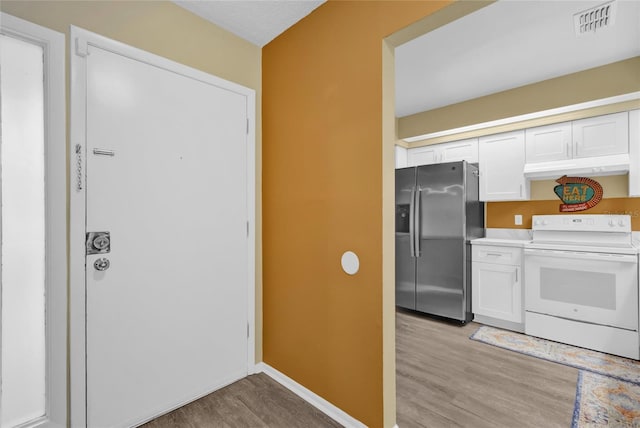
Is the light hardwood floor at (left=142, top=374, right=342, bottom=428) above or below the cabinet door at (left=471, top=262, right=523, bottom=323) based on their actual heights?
below

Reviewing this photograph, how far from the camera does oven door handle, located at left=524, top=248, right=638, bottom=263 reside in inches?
98.5

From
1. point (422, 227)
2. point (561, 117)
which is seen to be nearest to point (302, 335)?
point (422, 227)

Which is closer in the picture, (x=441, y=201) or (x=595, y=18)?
(x=595, y=18)

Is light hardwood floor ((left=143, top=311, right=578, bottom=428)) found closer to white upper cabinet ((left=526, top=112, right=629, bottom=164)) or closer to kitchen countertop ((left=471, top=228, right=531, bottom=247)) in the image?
kitchen countertop ((left=471, top=228, right=531, bottom=247))

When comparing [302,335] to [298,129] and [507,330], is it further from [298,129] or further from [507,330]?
[507,330]

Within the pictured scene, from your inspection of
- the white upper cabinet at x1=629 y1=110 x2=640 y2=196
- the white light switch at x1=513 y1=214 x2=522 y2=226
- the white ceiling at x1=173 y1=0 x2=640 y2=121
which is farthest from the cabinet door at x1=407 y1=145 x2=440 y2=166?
the white upper cabinet at x1=629 y1=110 x2=640 y2=196

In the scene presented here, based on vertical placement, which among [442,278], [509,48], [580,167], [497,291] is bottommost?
[497,291]

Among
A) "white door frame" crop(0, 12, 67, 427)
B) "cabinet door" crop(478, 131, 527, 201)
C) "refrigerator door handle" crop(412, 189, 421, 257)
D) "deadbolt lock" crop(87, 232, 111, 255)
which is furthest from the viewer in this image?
"refrigerator door handle" crop(412, 189, 421, 257)

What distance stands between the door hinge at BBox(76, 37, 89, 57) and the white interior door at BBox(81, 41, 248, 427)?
1.0 inches

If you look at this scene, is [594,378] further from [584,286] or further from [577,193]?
[577,193]

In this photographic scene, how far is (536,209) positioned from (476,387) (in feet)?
7.73

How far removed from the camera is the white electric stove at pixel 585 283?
252 cm

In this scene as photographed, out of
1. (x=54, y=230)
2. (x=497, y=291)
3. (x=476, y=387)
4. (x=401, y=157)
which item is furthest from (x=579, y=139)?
(x=54, y=230)

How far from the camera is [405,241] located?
3633 millimetres
